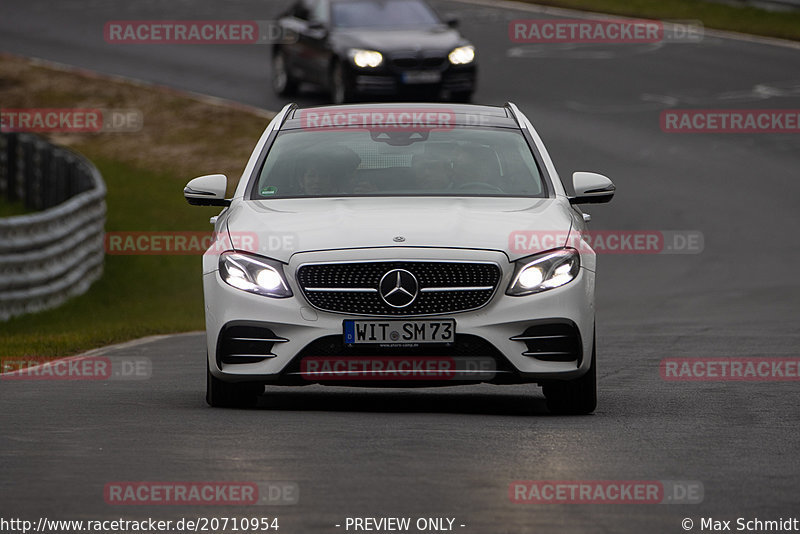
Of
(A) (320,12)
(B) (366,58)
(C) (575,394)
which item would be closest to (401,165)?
(C) (575,394)

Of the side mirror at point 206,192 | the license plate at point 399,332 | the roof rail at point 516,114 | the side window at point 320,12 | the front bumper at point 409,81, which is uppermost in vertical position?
→ the roof rail at point 516,114

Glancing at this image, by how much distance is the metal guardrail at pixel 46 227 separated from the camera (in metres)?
17.2

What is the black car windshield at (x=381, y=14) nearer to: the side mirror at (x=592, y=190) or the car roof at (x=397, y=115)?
the car roof at (x=397, y=115)

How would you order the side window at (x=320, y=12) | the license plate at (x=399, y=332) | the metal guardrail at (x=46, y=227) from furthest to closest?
the side window at (x=320, y=12)
the metal guardrail at (x=46, y=227)
the license plate at (x=399, y=332)

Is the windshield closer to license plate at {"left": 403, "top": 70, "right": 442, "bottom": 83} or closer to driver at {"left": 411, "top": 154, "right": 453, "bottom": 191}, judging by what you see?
driver at {"left": 411, "top": 154, "right": 453, "bottom": 191}

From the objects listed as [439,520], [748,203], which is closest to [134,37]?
[748,203]

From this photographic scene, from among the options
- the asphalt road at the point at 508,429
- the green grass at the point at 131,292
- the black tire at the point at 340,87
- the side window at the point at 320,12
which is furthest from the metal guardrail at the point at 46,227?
the side window at the point at 320,12

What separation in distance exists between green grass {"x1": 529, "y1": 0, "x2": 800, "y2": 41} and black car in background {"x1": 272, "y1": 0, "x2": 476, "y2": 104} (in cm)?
936

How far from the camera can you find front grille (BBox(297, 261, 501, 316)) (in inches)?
367

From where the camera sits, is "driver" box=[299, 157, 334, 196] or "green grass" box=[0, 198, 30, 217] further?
"green grass" box=[0, 198, 30, 217]

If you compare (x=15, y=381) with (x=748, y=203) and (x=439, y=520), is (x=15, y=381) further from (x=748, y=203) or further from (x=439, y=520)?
(x=748, y=203)

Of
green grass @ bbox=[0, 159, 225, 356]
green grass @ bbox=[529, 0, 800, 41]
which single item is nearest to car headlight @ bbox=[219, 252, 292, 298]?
green grass @ bbox=[0, 159, 225, 356]

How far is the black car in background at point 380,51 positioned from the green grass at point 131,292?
3063 mm

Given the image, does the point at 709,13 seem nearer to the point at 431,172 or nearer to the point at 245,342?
the point at 431,172
